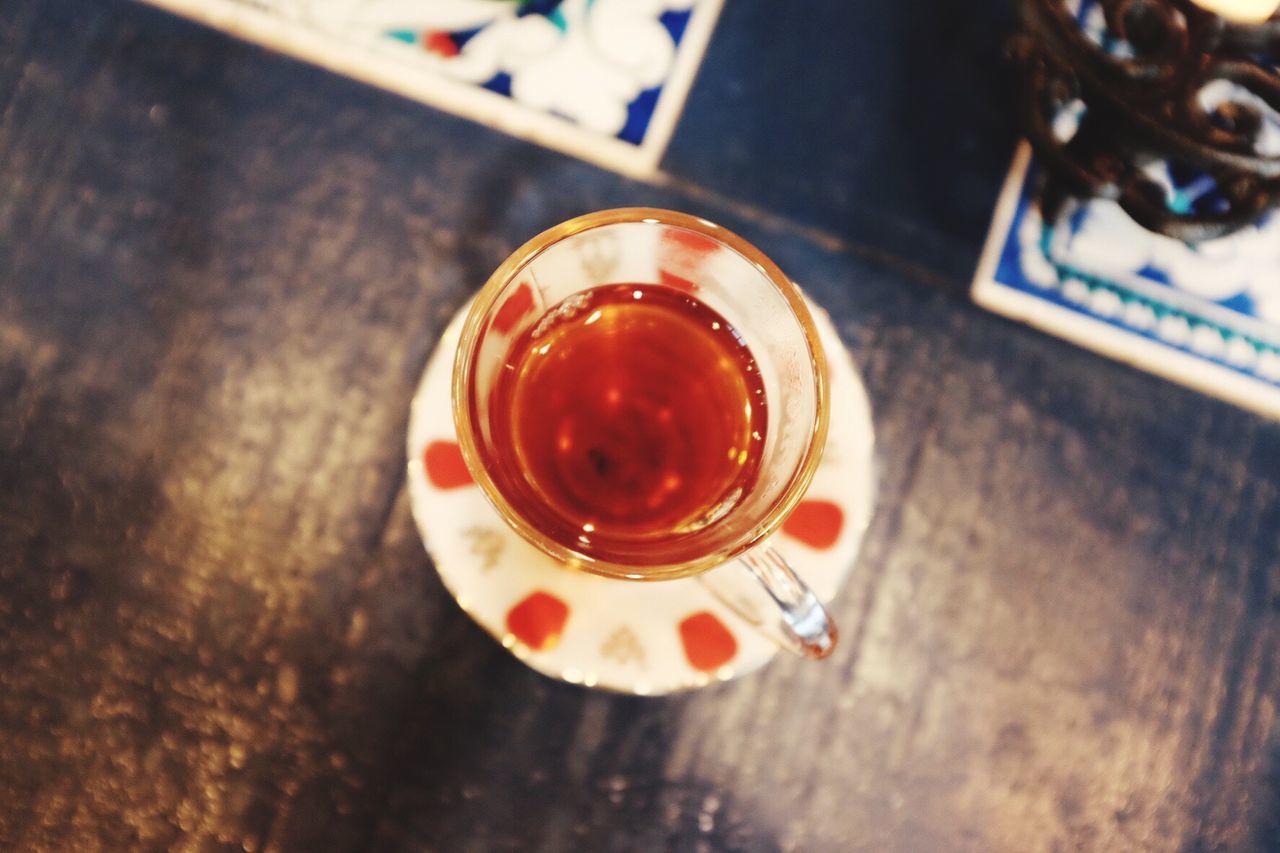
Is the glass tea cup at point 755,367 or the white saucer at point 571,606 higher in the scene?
the glass tea cup at point 755,367

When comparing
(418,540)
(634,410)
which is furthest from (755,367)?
(418,540)

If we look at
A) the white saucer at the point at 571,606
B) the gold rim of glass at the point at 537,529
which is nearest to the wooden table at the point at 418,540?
the white saucer at the point at 571,606

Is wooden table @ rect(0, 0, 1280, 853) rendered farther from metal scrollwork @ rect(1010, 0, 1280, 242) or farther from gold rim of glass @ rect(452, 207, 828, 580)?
gold rim of glass @ rect(452, 207, 828, 580)

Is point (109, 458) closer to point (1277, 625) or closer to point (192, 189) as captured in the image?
point (192, 189)

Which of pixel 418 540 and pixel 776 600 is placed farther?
pixel 418 540

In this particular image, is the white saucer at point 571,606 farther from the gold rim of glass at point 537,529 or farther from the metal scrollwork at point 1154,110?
the metal scrollwork at point 1154,110

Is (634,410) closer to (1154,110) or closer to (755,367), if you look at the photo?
(755,367)
